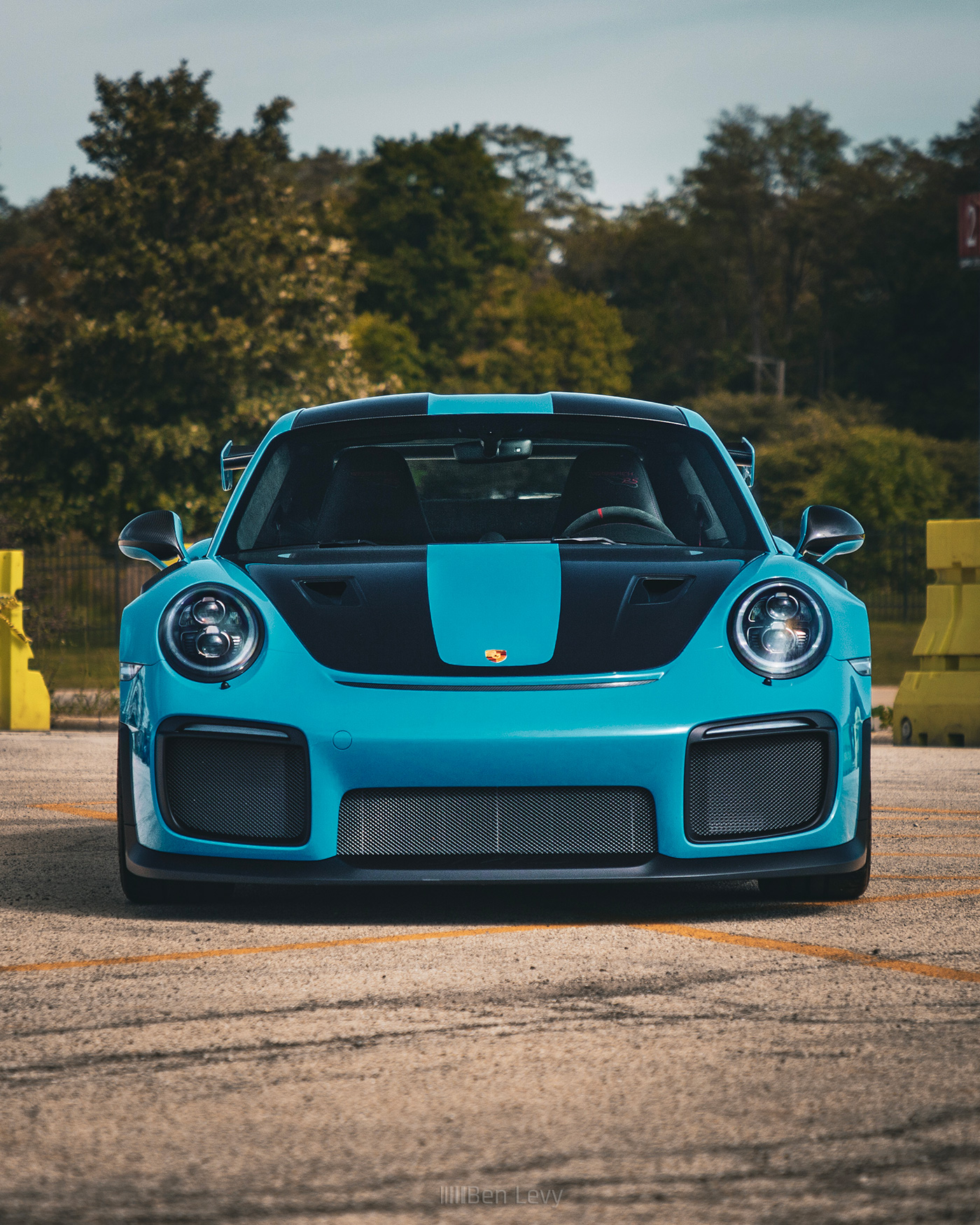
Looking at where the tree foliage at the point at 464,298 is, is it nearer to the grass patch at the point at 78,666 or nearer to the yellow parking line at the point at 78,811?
the grass patch at the point at 78,666

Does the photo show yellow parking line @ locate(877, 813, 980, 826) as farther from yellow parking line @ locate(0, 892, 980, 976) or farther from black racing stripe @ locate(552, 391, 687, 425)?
yellow parking line @ locate(0, 892, 980, 976)

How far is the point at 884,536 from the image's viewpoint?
30500 millimetres

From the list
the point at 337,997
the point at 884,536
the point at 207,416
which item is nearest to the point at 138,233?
the point at 207,416

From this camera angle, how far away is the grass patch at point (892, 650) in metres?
25.0

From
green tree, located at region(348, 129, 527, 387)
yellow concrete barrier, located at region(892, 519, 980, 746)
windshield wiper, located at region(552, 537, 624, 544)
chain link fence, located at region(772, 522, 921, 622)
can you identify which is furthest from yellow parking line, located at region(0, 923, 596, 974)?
green tree, located at region(348, 129, 527, 387)

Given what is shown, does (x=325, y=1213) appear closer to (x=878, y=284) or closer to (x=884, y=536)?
(x=884, y=536)

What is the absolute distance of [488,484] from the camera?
5.94m

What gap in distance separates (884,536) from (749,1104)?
28623mm

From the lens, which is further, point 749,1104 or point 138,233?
point 138,233

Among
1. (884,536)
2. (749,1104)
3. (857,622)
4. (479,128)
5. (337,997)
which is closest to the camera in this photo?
(749,1104)

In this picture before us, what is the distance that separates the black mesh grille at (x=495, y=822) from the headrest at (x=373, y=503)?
1233mm

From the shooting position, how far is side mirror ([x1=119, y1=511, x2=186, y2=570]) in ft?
16.9

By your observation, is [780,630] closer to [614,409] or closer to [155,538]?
A: [614,409]

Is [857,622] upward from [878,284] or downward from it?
downward
